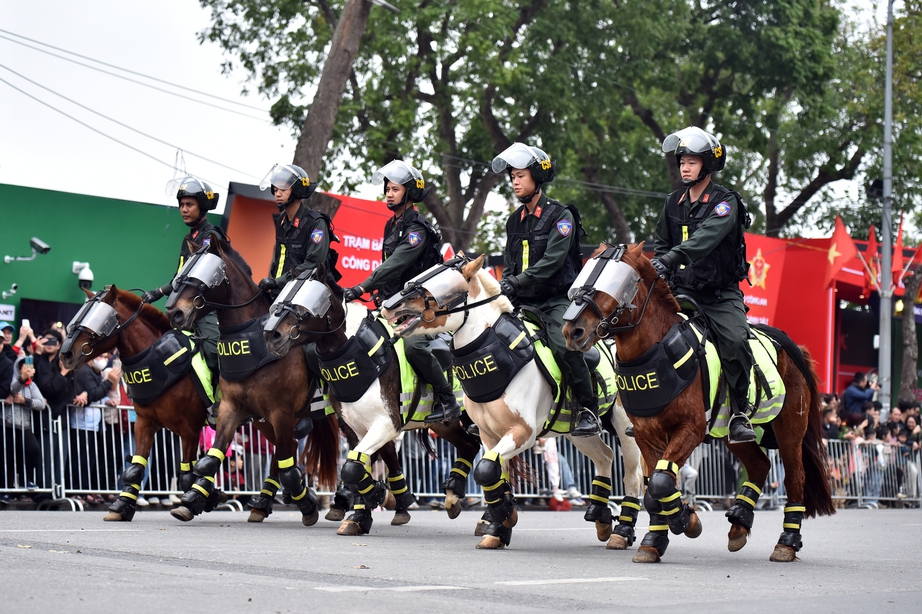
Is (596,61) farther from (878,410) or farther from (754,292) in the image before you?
(878,410)

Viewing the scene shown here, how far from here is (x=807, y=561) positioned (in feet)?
32.2

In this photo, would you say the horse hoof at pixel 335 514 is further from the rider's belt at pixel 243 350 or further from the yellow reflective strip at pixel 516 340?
the yellow reflective strip at pixel 516 340

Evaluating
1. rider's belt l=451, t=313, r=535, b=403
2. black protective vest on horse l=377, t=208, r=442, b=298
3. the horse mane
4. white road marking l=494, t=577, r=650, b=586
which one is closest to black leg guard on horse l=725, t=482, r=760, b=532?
rider's belt l=451, t=313, r=535, b=403

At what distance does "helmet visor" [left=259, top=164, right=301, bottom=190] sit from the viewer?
12.4 m

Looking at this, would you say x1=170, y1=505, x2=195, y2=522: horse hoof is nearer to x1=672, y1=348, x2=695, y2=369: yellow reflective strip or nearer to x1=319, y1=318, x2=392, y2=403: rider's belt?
x1=319, y1=318, x2=392, y2=403: rider's belt

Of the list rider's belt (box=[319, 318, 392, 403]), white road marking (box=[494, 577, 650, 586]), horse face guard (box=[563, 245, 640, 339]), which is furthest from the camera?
rider's belt (box=[319, 318, 392, 403])

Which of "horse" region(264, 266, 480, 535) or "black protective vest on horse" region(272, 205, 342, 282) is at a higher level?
"black protective vest on horse" region(272, 205, 342, 282)

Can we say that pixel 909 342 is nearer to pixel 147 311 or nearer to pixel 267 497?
pixel 267 497

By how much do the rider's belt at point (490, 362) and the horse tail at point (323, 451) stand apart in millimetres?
2931

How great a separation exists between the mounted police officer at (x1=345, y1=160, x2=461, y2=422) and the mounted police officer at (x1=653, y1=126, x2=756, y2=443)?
8.23ft

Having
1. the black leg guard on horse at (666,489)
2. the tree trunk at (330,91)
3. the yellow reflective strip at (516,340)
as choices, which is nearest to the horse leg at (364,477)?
the yellow reflective strip at (516,340)

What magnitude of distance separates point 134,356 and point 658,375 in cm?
558

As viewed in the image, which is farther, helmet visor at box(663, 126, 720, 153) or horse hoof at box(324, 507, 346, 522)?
horse hoof at box(324, 507, 346, 522)

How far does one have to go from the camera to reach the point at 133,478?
12.0 metres
